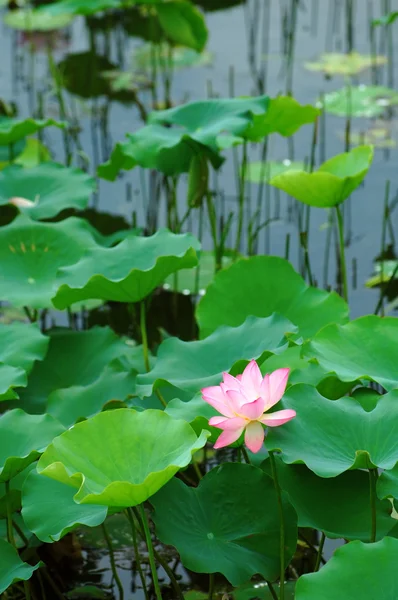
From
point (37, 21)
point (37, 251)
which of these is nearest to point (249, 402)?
point (37, 251)

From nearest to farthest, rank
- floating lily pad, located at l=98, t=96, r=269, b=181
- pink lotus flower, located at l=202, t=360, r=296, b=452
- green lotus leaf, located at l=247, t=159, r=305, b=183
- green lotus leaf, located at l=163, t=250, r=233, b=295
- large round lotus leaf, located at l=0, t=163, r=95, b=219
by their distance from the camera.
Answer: pink lotus flower, located at l=202, t=360, r=296, b=452
floating lily pad, located at l=98, t=96, r=269, b=181
large round lotus leaf, located at l=0, t=163, r=95, b=219
green lotus leaf, located at l=163, t=250, r=233, b=295
green lotus leaf, located at l=247, t=159, r=305, b=183

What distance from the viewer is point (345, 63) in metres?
3.65

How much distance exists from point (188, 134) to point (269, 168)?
83cm

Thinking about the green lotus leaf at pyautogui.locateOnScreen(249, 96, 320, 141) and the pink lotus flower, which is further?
the green lotus leaf at pyautogui.locateOnScreen(249, 96, 320, 141)

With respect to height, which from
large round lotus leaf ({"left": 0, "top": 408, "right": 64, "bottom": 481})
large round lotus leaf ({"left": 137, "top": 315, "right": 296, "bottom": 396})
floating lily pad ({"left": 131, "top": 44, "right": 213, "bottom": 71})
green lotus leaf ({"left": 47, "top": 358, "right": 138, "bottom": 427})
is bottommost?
green lotus leaf ({"left": 47, "top": 358, "right": 138, "bottom": 427})

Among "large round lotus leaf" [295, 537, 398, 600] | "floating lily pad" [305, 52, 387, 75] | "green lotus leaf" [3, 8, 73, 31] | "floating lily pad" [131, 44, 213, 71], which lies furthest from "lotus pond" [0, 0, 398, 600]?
"green lotus leaf" [3, 8, 73, 31]

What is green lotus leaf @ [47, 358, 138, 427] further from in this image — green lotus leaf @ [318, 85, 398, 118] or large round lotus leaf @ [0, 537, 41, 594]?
green lotus leaf @ [318, 85, 398, 118]

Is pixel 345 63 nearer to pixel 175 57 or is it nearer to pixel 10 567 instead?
pixel 175 57

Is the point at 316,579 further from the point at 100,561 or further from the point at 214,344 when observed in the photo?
the point at 100,561

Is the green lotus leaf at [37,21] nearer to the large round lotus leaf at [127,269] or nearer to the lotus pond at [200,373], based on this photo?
the lotus pond at [200,373]

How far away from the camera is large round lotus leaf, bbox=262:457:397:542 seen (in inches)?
49.6

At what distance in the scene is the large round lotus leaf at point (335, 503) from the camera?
1261 mm

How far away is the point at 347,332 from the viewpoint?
1448 mm

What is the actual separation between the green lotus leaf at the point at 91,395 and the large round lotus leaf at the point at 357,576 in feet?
1.98
